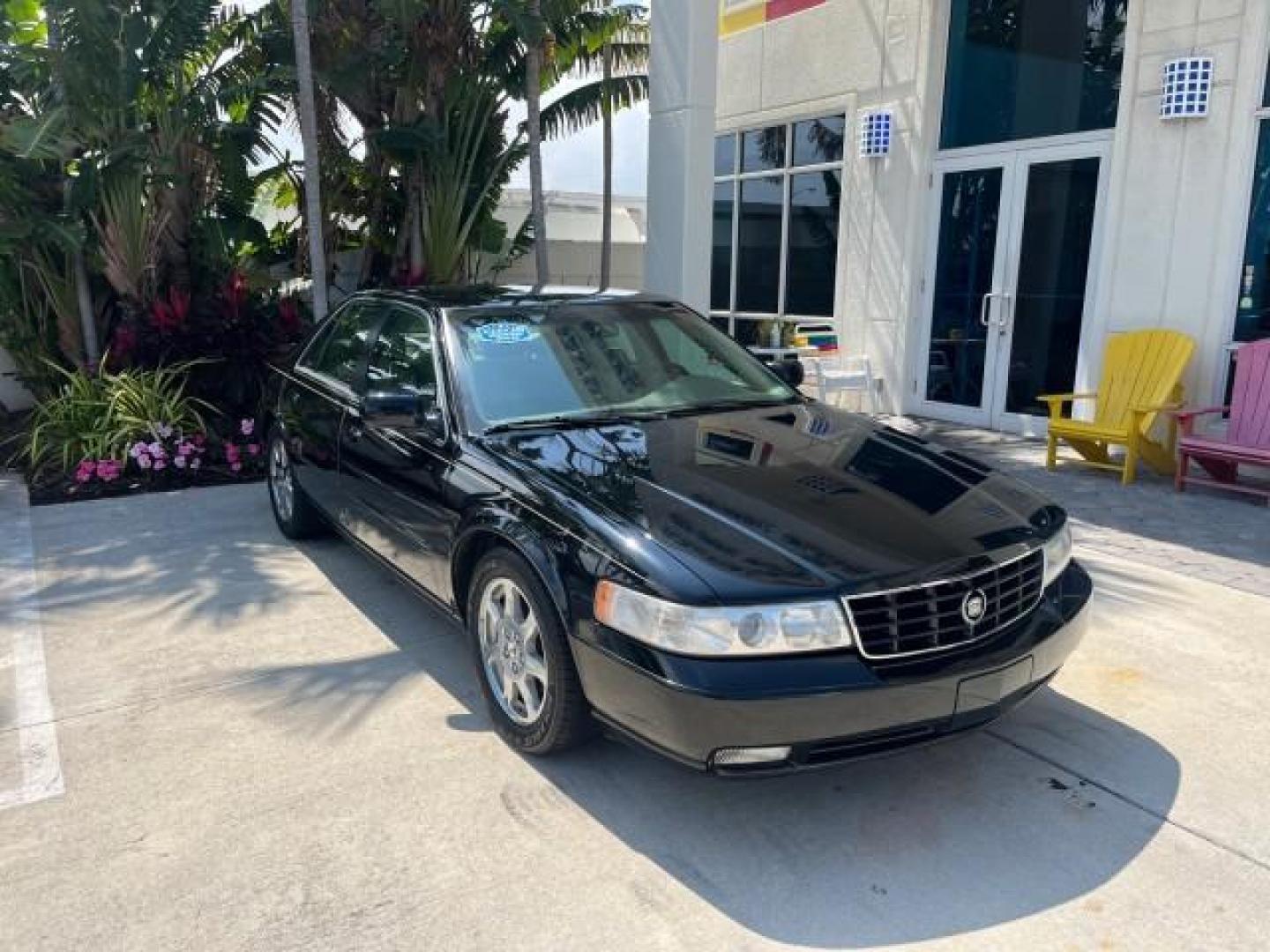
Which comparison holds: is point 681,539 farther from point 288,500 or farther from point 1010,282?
point 1010,282

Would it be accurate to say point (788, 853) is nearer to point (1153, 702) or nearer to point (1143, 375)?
point (1153, 702)

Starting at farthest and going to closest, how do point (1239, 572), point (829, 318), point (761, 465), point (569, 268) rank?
point (569, 268)
point (829, 318)
point (1239, 572)
point (761, 465)

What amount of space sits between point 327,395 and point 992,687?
3.68 meters

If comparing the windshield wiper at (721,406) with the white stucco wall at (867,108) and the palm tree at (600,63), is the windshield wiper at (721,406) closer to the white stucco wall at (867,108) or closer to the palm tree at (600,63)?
the white stucco wall at (867,108)

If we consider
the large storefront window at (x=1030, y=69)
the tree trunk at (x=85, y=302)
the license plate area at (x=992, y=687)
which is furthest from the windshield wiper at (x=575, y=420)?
the large storefront window at (x=1030, y=69)

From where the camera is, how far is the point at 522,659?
3.33m

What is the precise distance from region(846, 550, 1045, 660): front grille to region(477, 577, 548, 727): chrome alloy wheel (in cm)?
107

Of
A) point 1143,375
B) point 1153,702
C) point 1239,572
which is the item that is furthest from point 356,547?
point 1143,375

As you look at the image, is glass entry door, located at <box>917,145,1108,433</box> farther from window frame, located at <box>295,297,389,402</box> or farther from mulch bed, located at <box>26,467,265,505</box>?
mulch bed, located at <box>26,467,265,505</box>

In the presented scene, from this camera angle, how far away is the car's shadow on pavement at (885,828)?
2.63 m

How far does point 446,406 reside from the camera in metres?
3.91

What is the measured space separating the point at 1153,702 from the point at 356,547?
11.9 feet

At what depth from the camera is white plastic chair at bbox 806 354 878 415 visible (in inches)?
384

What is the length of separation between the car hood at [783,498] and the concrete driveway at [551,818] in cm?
83
